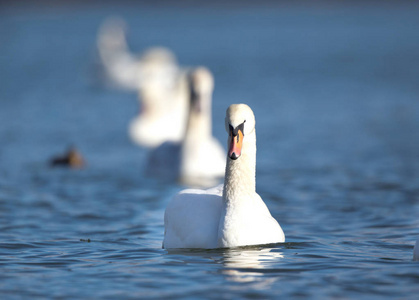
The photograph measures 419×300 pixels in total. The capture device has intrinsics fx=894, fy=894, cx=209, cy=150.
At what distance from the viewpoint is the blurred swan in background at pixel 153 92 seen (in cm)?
1969

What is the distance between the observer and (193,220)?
328 inches

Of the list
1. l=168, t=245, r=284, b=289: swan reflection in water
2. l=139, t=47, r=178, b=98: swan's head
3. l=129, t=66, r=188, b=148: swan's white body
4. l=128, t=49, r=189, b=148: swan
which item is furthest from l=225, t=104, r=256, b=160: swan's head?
l=139, t=47, r=178, b=98: swan's head

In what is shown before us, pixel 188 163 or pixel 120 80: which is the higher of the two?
pixel 120 80

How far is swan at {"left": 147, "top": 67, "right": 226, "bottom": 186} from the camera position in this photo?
14.1m

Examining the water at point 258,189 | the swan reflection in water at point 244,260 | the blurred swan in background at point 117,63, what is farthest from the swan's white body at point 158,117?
the swan reflection in water at point 244,260

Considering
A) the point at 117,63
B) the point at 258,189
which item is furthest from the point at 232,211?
the point at 117,63

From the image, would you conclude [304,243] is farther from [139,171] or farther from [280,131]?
[280,131]

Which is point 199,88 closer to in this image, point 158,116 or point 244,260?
point 158,116

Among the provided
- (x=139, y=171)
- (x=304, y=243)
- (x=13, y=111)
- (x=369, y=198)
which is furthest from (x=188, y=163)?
(x=13, y=111)

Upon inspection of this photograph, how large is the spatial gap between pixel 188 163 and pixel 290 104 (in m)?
11.6

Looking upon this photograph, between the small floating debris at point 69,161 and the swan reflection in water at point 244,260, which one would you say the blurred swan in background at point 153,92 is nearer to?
the small floating debris at point 69,161

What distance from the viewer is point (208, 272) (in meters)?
7.55

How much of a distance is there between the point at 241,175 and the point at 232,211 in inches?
17.8

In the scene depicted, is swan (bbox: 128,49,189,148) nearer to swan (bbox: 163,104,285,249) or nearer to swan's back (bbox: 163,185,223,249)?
swan's back (bbox: 163,185,223,249)
